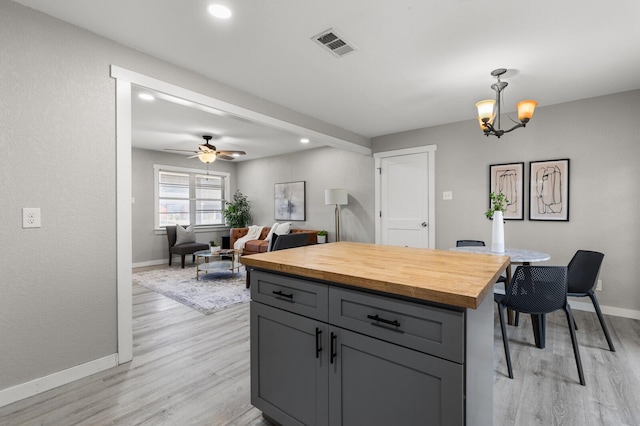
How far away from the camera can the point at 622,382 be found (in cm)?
202

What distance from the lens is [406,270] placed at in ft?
4.39

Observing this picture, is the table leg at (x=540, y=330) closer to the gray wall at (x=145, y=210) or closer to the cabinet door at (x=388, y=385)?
the cabinet door at (x=388, y=385)

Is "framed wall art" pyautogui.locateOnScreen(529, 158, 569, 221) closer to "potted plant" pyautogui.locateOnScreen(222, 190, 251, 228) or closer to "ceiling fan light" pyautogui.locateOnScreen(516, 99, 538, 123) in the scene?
"ceiling fan light" pyautogui.locateOnScreen(516, 99, 538, 123)

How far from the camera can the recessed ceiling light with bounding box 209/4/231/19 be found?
6.27 ft

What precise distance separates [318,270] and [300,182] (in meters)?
5.43

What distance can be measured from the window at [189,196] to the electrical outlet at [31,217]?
16.2ft

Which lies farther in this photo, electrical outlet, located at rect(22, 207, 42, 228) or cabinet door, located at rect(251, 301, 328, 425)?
electrical outlet, located at rect(22, 207, 42, 228)

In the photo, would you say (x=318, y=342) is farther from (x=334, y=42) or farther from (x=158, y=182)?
(x=158, y=182)

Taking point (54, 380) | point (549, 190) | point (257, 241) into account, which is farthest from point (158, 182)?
point (549, 190)

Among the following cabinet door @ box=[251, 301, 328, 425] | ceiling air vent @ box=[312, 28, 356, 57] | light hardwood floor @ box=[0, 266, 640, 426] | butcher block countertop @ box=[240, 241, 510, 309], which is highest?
ceiling air vent @ box=[312, 28, 356, 57]

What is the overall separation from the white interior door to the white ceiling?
129 cm

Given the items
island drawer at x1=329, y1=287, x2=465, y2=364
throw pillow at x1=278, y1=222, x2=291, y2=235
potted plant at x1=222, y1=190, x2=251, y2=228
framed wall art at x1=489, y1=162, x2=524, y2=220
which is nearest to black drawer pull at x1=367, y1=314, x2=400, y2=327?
island drawer at x1=329, y1=287, x2=465, y2=364

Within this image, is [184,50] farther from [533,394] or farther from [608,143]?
[608,143]

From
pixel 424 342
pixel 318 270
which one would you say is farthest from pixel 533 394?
pixel 318 270
